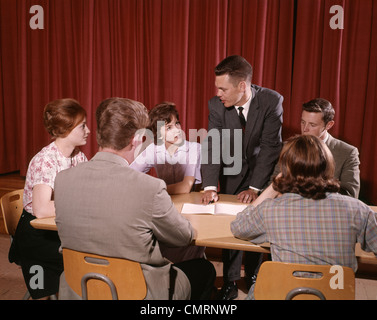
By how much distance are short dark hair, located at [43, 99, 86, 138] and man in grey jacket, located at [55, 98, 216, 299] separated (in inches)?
24.0

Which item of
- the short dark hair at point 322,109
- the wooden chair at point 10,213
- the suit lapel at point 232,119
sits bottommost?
the wooden chair at point 10,213

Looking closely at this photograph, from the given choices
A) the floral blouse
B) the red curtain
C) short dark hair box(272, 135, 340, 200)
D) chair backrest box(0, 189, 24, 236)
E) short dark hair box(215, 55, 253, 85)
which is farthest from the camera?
the red curtain

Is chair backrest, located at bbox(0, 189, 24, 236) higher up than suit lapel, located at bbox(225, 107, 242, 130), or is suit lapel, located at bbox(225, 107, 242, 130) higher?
suit lapel, located at bbox(225, 107, 242, 130)

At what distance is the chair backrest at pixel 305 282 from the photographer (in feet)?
3.93

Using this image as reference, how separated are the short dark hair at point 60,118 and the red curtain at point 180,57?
1649mm

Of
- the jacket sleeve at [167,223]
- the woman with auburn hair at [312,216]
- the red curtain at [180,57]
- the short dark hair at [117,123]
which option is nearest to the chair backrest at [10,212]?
the short dark hair at [117,123]

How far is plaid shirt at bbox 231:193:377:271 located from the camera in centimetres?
128

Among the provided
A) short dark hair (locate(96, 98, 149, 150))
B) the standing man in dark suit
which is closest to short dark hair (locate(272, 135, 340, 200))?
short dark hair (locate(96, 98, 149, 150))

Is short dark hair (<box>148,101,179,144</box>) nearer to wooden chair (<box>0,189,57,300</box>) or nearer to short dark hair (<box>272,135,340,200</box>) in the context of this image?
wooden chair (<box>0,189,57,300</box>)

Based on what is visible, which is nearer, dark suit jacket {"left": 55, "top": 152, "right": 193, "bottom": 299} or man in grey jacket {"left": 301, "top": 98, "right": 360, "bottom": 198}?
dark suit jacket {"left": 55, "top": 152, "right": 193, "bottom": 299}

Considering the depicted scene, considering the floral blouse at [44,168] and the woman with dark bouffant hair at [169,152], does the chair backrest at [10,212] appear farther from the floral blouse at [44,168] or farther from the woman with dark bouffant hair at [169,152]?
the woman with dark bouffant hair at [169,152]

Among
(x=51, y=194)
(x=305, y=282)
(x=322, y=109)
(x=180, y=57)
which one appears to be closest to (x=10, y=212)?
(x=51, y=194)

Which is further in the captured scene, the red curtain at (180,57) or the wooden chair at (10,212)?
the red curtain at (180,57)

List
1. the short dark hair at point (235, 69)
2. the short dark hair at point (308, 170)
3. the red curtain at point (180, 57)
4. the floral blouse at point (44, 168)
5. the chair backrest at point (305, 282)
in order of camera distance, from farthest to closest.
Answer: the red curtain at point (180, 57) < the short dark hair at point (235, 69) < the floral blouse at point (44, 168) < the short dark hair at point (308, 170) < the chair backrest at point (305, 282)
